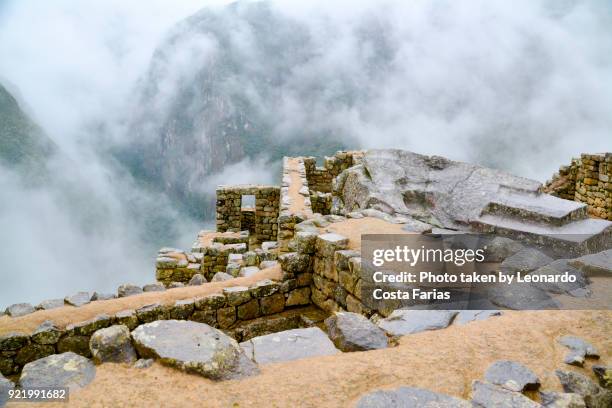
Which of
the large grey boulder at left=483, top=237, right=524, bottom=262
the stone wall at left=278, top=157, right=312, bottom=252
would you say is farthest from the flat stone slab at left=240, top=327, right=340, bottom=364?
the stone wall at left=278, top=157, right=312, bottom=252

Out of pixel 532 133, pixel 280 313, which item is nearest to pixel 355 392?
pixel 280 313

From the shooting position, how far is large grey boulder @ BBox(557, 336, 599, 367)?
2.92 meters

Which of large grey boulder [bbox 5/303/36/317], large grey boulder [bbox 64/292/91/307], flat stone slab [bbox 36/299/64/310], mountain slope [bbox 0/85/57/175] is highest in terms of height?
mountain slope [bbox 0/85/57/175]

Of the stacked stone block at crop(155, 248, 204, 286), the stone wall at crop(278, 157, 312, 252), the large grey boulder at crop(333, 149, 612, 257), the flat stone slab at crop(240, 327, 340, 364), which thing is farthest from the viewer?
the stacked stone block at crop(155, 248, 204, 286)

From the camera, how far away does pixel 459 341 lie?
3.28 m

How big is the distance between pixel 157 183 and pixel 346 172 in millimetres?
30271

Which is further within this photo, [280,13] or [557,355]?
[280,13]

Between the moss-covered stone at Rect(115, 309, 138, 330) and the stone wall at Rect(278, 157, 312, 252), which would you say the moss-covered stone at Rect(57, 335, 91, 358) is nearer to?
the moss-covered stone at Rect(115, 309, 138, 330)

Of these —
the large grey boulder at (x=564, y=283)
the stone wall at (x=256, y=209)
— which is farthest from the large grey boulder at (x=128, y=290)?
the stone wall at (x=256, y=209)

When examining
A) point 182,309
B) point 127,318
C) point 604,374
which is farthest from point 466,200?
point 127,318

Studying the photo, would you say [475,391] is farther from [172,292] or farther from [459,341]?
[172,292]

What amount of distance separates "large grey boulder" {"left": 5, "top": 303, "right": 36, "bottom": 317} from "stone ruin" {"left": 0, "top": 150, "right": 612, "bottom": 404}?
0.5 inches

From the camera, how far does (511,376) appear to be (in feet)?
8.93

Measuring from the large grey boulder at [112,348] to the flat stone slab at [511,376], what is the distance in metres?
2.51
